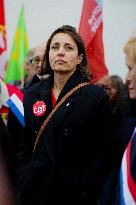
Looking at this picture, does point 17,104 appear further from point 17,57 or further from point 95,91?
point 17,57

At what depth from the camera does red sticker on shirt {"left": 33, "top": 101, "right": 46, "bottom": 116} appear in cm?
255

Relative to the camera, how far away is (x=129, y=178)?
1782mm

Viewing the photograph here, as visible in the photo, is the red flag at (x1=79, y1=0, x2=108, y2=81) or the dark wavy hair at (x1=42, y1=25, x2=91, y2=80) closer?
the dark wavy hair at (x1=42, y1=25, x2=91, y2=80)

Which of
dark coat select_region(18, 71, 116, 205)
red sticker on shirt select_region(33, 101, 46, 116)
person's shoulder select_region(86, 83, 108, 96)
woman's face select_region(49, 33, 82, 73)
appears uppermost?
woman's face select_region(49, 33, 82, 73)

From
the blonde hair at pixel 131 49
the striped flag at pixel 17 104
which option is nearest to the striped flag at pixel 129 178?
the blonde hair at pixel 131 49

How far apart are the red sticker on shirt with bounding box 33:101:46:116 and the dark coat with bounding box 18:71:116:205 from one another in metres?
0.13

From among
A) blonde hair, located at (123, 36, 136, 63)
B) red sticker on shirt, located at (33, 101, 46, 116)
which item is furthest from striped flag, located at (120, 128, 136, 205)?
red sticker on shirt, located at (33, 101, 46, 116)

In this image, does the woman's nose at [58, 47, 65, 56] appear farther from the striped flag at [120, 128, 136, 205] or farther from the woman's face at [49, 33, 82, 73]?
the striped flag at [120, 128, 136, 205]

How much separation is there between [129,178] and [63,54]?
3.29 feet

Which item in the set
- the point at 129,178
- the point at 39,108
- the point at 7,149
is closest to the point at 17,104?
the point at 39,108

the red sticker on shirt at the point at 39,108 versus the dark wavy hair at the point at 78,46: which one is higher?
the dark wavy hair at the point at 78,46

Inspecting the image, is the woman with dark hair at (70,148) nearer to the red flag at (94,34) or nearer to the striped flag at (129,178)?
the striped flag at (129,178)

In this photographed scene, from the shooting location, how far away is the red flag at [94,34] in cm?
374

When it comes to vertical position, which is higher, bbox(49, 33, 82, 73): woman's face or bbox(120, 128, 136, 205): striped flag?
bbox(49, 33, 82, 73): woman's face
